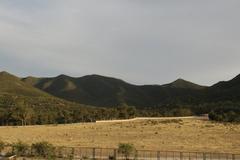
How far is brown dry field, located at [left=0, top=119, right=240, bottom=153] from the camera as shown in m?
79.8

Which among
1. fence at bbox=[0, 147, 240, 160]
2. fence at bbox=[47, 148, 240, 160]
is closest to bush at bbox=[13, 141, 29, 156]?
A: fence at bbox=[0, 147, 240, 160]

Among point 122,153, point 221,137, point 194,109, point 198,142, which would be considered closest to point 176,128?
point 221,137

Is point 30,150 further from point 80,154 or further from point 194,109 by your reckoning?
point 194,109

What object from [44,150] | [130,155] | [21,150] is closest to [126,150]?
[130,155]

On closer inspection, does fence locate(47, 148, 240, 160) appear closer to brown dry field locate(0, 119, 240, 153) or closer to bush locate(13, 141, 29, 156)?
bush locate(13, 141, 29, 156)

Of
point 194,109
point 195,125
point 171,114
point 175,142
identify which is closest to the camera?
point 175,142

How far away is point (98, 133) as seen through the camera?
100 m

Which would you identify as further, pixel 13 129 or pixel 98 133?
pixel 13 129

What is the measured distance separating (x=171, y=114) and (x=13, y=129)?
72116mm

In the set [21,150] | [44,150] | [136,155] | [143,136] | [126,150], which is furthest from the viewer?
[143,136]

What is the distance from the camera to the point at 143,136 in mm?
93938

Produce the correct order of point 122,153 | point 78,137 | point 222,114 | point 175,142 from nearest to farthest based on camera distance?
point 122,153 → point 175,142 → point 78,137 → point 222,114

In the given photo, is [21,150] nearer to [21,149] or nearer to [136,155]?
[21,149]

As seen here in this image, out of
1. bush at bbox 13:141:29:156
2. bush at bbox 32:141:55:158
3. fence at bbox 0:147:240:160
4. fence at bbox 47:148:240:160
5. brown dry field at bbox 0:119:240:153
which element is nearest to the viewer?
fence at bbox 0:147:240:160
